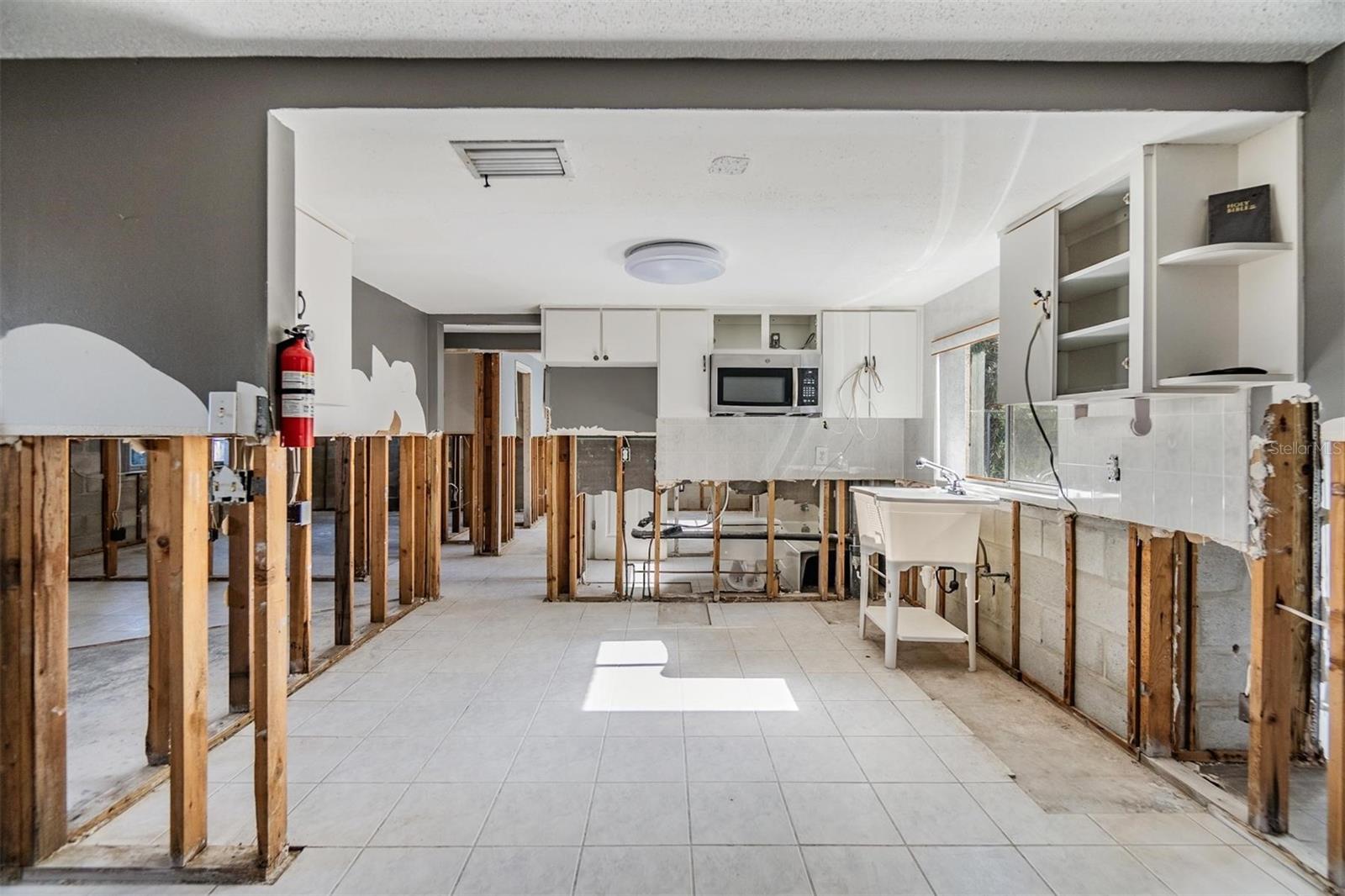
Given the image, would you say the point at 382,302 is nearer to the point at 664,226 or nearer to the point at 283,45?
the point at 664,226

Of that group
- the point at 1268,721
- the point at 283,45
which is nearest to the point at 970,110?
the point at 283,45

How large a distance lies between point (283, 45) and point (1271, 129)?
9.57 feet

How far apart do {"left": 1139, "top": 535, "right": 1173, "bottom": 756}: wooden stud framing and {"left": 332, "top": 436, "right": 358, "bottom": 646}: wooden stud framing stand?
384 cm

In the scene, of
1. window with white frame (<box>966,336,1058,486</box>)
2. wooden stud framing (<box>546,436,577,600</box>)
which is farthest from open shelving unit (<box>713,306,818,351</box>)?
wooden stud framing (<box>546,436,577,600</box>)

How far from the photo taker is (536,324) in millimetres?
4789

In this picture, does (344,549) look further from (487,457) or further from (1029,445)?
(1029,445)

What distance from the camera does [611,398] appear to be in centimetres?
465

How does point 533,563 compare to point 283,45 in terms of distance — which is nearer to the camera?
point 283,45

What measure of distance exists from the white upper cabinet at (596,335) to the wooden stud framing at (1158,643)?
317 cm

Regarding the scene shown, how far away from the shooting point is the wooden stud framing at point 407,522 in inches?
163

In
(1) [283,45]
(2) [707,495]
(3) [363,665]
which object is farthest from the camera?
(2) [707,495]

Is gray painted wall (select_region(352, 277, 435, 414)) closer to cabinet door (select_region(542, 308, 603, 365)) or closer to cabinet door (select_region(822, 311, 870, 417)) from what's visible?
cabinet door (select_region(542, 308, 603, 365))

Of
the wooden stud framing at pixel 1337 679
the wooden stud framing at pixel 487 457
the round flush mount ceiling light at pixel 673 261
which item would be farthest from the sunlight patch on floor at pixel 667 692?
the wooden stud framing at pixel 487 457

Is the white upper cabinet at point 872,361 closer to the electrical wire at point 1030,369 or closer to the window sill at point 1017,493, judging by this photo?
the window sill at point 1017,493
